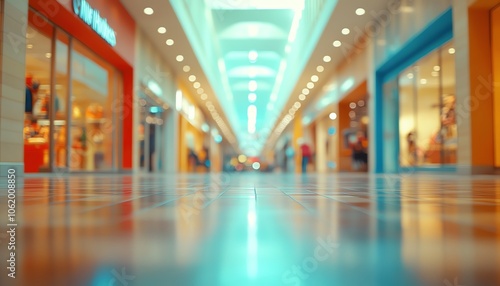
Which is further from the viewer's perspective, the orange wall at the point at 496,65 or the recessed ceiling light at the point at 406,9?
the recessed ceiling light at the point at 406,9

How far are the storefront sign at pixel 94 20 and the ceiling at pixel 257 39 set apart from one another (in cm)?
147

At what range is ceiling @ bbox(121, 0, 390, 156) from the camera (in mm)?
15141

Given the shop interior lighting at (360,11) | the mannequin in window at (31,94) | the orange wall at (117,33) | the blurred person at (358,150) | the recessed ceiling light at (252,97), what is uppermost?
the recessed ceiling light at (252,97)

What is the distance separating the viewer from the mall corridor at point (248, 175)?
106 cm

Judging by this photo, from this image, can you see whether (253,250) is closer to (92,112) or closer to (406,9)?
(406,9)

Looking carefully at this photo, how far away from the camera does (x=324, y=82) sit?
1057 inches

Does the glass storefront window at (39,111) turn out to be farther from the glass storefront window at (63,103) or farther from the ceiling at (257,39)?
the ceiling at (257,39)

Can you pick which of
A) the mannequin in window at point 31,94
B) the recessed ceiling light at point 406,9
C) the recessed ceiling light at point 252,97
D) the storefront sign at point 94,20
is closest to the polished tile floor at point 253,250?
the storefront sign at point 94,20

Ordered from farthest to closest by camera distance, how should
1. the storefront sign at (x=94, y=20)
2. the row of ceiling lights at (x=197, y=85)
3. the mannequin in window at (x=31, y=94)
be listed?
the row of ceiling lights at (x=197, y=85), the mannequin in window at (x=31, y=94), the storefront sign at (x=94, y=20)

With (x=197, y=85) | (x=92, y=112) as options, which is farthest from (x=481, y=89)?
(x=197, y=85)

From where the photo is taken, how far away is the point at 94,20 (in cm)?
1136

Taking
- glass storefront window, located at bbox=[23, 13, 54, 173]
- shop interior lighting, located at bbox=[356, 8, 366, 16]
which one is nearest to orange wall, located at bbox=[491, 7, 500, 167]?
shop interior lighting, located at bbox=[356, 8, 366, 16]

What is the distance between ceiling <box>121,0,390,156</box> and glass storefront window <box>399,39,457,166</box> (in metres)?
2.56

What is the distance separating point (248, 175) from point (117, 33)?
6577 mm
